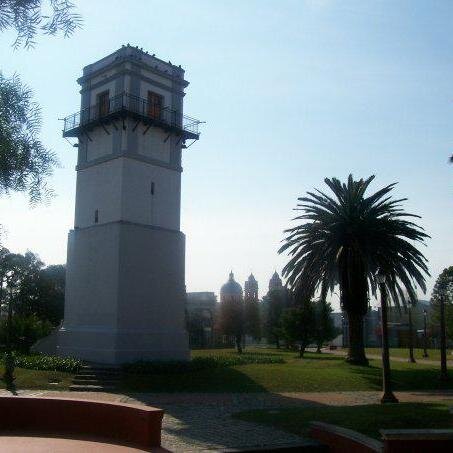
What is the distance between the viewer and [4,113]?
7.02m

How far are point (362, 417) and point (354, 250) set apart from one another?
1789 centimetres

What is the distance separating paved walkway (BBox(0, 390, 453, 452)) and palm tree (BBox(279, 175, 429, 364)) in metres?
7.55

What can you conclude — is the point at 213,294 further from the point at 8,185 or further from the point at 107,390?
the point at 8,185

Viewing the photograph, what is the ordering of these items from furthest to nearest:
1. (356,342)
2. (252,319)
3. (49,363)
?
(252,319)
(356,342)
(49,363)

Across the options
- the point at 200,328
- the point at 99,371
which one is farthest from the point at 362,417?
the point at 200,328

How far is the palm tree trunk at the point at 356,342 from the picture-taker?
31.5m

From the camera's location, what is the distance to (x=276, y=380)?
80.6ft

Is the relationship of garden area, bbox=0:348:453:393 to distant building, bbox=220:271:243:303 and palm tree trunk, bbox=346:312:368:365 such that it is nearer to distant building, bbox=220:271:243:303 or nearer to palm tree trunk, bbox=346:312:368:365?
palm tree trunk, bbox=346:312:368:365

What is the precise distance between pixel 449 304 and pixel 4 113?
54001 mm

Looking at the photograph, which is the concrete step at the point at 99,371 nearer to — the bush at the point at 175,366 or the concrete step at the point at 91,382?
the bush at the point at 175,366

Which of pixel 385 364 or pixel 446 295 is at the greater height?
pixel 446 295

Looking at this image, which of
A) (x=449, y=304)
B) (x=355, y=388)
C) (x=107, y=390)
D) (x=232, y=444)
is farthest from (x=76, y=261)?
(x=449, y=304)

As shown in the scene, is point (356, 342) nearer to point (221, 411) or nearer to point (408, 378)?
point (408, 378)

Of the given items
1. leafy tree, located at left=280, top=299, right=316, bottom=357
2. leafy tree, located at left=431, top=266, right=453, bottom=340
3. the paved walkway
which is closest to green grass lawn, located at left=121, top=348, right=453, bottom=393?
the paved walkway
